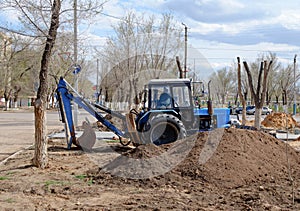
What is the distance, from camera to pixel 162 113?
12.2 meters

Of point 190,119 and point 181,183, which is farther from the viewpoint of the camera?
point 190,119

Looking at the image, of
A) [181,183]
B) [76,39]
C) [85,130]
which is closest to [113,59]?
[85,130]

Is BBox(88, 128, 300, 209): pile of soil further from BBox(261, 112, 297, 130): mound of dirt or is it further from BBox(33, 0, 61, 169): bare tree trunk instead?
BBox(261, 112, 297, 130): mound of dirt

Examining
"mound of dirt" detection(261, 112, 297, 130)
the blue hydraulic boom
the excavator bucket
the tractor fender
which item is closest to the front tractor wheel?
the tractor fender

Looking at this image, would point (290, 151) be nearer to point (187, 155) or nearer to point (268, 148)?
point (268, 148)

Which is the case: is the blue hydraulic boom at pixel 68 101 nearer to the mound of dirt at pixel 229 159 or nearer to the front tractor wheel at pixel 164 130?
the front tractor wheel at pixel 164 130

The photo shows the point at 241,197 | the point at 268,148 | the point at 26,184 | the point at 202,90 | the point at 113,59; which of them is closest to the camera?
the point at 241,197

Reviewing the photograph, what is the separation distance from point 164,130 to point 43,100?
13.4 ft

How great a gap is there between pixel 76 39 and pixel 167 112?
3.51 m

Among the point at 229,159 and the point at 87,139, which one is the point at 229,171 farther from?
the point at 87,139

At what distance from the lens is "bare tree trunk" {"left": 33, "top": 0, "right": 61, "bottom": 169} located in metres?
9.41

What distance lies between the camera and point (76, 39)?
10.8 meters

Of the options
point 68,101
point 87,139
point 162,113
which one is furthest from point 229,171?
point 87,139

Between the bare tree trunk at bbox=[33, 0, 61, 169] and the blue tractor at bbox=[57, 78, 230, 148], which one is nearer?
the bare tree trunk at bbox=[33, 0, 61, 169]
